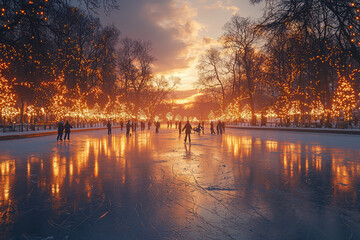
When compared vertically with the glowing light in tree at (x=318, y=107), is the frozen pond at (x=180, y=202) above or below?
below

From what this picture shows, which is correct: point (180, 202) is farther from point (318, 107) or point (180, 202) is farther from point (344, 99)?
point (318, 107)

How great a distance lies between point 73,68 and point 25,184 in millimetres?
30771

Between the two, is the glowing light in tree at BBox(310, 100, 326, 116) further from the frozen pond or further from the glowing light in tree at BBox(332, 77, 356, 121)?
the frozen pond

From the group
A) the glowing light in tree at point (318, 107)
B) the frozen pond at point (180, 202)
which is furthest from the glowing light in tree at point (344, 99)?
the frozen pond at point (180, 202)

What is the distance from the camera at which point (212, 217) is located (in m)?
4.08

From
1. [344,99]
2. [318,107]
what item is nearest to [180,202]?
[344,99]

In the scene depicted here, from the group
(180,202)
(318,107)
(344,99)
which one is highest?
(344,99)

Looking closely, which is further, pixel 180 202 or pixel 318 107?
pixel 318 107

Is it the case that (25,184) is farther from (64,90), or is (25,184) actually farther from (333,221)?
(64,90)

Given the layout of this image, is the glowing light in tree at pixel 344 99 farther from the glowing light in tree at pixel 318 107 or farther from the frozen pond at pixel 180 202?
the frozen pond at pixel 180 202

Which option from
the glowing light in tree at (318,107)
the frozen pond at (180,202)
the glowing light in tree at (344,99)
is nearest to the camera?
the frozen pond at (180,202)

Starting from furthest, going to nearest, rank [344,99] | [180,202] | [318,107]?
[318,107]
[344,99]
[180,202]

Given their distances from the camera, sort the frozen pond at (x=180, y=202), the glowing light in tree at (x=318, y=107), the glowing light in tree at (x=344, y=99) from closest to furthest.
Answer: the frozen pond at (x=180, y=202)
the glowing light in tree at (x=344, y=99)
the glowing light in tree at (x=318, y=107)

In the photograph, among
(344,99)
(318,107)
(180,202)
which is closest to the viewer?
(180,202)
